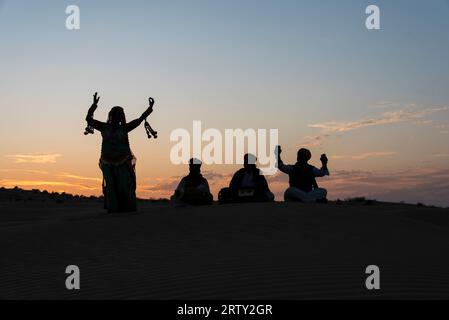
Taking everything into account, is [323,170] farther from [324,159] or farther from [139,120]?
[139,120]

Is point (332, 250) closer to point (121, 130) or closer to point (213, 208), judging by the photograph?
point (213, 208)

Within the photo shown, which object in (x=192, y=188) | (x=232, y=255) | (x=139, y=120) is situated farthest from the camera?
(x=192, y=188)

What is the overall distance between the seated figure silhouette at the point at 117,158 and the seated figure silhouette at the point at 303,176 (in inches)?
145

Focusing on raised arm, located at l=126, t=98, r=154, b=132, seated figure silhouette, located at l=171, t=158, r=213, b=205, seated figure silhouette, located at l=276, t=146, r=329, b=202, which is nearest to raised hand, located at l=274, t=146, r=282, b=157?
seated figure silhouette, located at l=276, t=146, r=329, b=202

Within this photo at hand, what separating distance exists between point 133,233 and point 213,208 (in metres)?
2.67

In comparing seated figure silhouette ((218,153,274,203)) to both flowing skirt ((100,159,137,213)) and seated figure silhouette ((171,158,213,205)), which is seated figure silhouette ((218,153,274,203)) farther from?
flowing skirt ((100,159,137,213))

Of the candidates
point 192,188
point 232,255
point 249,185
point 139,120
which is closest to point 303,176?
point 249,185

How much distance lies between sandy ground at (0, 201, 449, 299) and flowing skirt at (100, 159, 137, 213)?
4.35ft

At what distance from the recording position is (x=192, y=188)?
17.4 meters

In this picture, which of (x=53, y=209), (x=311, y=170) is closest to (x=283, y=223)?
(x=311, y=170)

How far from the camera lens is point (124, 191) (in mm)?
16844

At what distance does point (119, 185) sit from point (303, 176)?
179 inches

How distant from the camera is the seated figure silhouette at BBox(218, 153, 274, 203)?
17078 mm
